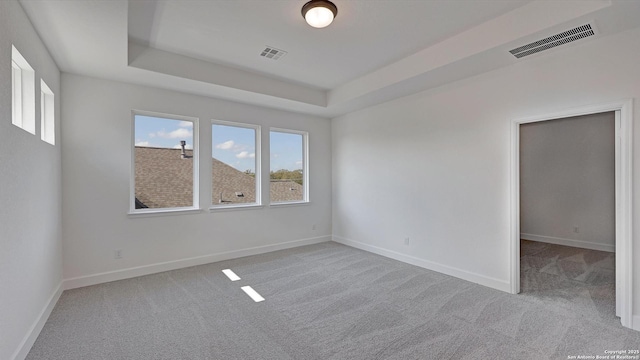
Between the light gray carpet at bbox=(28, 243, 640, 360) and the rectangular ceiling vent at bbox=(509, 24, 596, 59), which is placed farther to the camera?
the rectangular ceiling vent at bbox=(509, 24, 596, 59)

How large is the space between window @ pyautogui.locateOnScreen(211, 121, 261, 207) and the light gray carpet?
1.45 m

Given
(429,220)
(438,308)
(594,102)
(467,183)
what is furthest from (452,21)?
(438,308)

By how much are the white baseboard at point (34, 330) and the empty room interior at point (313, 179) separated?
0.14 ft

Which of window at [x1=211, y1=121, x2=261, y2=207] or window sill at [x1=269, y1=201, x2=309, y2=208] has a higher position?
window at [x1=211, y1=121, x2=261, y2=207]

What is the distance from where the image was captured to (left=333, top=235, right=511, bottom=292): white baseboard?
346 cm

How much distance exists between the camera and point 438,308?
2.94m

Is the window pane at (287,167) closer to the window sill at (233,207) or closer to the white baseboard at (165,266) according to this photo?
the window sill at (233,207)

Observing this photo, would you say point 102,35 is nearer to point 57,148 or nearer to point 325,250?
point 57,148

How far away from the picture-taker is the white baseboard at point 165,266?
3550 millimetres

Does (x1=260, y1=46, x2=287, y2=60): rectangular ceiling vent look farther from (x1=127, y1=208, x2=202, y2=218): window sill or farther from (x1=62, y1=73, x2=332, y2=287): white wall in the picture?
(x1=127, y1=208, x2=202, y2=218): window sill

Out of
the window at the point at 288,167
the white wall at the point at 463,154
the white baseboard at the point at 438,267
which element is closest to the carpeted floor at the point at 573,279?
the white baseboard at the point at 438,267

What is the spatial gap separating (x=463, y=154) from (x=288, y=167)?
10.4 feet

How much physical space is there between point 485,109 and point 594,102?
102 centimetres

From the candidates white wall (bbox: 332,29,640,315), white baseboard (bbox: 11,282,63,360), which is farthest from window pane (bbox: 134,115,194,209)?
white wall (bbox: 332,29,640,315)
